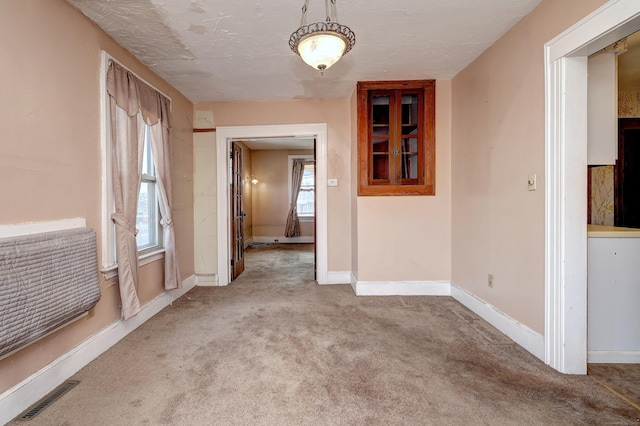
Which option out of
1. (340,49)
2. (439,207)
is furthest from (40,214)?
(439,207)

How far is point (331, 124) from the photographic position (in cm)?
409

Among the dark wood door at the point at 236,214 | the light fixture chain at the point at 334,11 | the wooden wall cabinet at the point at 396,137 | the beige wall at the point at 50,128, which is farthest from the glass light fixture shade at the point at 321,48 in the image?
the dark wood door at the point at 236,214

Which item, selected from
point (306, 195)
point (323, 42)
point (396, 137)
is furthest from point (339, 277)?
point (306, 195)

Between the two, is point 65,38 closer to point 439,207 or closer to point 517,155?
point 517,155

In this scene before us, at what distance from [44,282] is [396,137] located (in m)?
3.36

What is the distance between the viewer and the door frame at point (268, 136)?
4.07 metres

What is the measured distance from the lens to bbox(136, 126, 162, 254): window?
308cm

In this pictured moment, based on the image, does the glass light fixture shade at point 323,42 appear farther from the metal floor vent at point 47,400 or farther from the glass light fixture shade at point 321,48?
the metal floor vent at point 47,400

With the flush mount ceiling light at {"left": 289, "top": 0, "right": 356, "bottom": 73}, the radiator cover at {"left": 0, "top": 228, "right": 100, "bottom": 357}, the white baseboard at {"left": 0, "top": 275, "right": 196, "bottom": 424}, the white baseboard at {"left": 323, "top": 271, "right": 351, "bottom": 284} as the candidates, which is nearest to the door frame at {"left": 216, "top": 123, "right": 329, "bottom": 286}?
the white baseboard at {"left": 323, "top": 271, "right": 351, "bottom": 284}

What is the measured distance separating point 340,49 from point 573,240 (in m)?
1.92

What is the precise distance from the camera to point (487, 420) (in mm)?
1537

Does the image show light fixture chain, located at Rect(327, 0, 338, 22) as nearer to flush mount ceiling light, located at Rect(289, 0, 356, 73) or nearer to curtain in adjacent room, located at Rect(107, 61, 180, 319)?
flush mount ceiling light, located at Rect(289, 0, 356, 73)

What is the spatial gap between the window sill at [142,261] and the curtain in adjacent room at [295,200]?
5257 mm

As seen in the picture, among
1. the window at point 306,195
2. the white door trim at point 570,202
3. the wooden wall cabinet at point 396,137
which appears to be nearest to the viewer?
the white door trim at point 570,202
